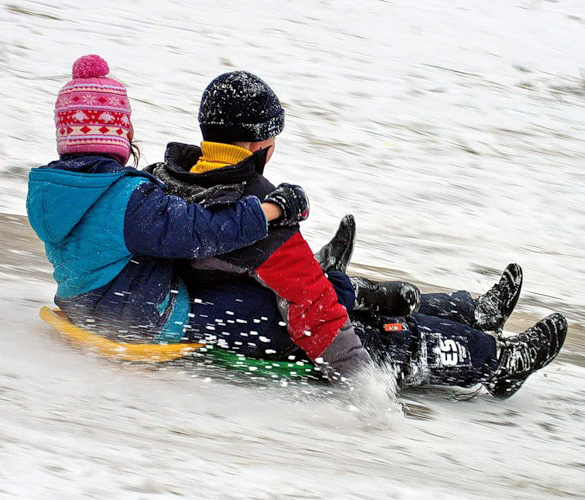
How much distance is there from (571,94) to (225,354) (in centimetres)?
750

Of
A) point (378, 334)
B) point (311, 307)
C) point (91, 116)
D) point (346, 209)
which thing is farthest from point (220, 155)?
point (346, 209)

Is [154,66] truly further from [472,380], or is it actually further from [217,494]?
[217,494]

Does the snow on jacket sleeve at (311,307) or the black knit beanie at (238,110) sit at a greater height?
the black knit beanie at (238,110)

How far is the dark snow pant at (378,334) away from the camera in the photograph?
3.00 metres

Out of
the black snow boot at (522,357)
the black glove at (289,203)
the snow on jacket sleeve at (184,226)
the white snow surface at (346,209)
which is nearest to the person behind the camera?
the white snow surface at (346,209)

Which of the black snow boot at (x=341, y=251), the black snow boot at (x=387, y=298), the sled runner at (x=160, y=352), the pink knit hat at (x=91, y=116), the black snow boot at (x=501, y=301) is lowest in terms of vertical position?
the sled runner at (x=160, y=352)

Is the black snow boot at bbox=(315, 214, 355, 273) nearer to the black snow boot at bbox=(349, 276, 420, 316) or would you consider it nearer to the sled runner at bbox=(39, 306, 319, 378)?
the black snow boot at bbox=(349, 276, 420, 316)

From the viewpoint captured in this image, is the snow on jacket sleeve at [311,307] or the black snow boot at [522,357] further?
the black snow boot at [522,357]

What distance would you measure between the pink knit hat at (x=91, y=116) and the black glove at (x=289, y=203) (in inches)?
19.8

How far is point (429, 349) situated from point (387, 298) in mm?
267

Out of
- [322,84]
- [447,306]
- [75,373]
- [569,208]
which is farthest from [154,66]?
[75,373]

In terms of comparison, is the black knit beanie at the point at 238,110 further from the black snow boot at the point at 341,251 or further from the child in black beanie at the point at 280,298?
the black snow boot at the point at 341,251

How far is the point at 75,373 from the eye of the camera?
281 centimetres

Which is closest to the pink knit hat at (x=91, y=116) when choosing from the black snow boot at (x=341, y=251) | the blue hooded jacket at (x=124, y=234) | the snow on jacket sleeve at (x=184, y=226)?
the blue hooded jacket at (x=124, y=234)
